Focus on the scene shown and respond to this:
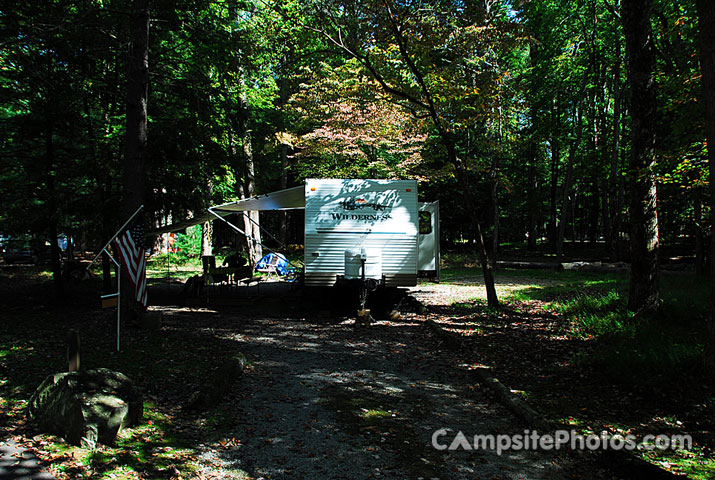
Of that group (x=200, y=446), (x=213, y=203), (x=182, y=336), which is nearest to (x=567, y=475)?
(x=200, y=446)

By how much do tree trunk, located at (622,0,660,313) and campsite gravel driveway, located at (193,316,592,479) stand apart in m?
3.55

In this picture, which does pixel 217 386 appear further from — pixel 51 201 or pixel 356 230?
pixel 51 201

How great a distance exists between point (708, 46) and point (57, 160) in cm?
1239

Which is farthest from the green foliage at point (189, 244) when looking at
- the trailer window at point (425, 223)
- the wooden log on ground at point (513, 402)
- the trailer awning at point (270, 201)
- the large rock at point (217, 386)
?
the wooden log on ground at point (513, 402)

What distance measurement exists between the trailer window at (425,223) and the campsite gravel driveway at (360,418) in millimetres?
5099

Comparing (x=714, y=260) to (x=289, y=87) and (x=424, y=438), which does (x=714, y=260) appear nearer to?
(x=424, y=438)

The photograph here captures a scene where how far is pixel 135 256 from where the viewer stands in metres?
7.34

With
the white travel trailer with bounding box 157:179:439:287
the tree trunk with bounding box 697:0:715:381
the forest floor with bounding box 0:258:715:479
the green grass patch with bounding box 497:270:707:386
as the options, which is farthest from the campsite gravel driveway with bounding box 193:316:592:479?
the tree trunk with bounding box 697:0:715:381

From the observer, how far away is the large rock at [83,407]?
3.79m

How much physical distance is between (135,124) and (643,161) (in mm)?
A: 8850

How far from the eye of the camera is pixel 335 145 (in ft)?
65.1

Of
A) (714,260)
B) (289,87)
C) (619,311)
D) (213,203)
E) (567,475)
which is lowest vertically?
(567,475)

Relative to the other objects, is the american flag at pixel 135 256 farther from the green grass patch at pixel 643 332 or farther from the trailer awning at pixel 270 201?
the green grass patch at pixel 643 332

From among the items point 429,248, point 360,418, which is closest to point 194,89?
point 429,248
